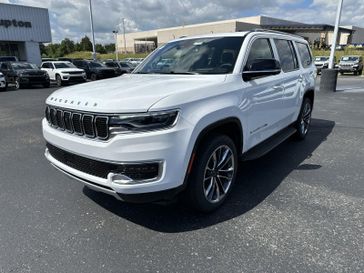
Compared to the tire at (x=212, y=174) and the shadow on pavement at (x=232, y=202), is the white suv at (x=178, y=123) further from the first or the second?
the shadow on pavement at (x=232, y=202)

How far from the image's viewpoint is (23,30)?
34531 mm

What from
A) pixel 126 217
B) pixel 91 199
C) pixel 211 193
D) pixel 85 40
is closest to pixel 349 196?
pixel 211 193

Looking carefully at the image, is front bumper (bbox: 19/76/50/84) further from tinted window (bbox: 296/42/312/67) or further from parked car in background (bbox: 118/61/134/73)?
tinted window (bbox: 296/42/312/67)

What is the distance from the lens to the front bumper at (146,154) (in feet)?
8.54

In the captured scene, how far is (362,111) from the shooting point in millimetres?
9508

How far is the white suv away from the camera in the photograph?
8.63 feet

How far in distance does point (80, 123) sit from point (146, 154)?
2.51ft

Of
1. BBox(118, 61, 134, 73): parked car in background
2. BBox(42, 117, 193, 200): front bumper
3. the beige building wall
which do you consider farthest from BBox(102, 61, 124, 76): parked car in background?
the beige building wall

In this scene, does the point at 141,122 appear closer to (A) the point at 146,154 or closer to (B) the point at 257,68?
(A) the point at 146,154

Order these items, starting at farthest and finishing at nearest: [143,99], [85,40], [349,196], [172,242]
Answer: [85,40], [349,196], [172,242], [143,99]

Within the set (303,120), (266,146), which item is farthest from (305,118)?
(266,146)

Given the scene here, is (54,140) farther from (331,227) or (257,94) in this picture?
(331,227)

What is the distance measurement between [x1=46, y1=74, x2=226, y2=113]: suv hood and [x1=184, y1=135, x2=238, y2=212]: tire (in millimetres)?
636

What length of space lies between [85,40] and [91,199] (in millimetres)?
109585
